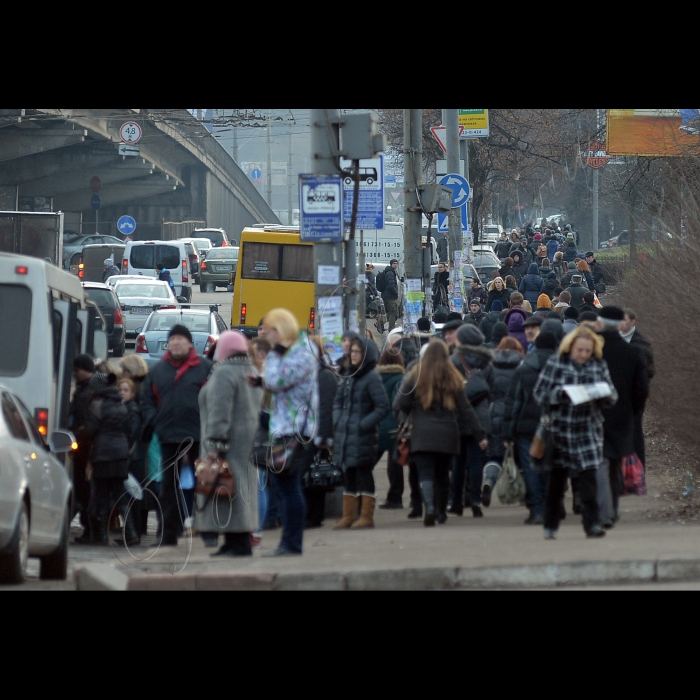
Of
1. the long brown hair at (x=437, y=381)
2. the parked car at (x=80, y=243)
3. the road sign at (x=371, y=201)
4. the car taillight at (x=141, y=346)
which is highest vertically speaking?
the parked car at (x=80, y=243)

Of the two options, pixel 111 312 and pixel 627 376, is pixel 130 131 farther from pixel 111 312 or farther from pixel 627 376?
pixel 627 376

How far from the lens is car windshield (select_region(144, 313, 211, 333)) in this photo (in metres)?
24.0

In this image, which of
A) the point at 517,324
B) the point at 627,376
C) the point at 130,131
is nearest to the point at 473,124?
the point at 517,324

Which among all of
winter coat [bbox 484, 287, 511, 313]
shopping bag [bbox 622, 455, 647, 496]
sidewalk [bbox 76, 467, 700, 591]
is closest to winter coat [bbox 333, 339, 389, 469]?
sidewalk [bbox 76, 467, 700, 591]

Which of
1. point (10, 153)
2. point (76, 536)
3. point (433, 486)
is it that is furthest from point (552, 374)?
point (10, 153)

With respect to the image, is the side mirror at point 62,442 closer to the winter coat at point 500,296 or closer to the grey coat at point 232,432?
the grey coat at point 232,432

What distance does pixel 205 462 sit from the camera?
8.77 metres

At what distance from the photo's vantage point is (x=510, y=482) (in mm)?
10992

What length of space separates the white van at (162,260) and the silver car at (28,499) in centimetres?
3218

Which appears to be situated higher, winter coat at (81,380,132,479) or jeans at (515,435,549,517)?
winter coat at (81,380,132,479)

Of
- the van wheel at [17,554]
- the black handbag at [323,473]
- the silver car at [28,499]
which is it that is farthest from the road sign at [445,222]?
the van wheel at [17,554]

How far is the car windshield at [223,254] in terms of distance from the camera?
48.3 m

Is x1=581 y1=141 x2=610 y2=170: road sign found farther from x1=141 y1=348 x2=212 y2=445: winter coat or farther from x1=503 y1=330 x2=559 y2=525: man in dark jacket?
x1=141 y1=348 x2=212 y2=445: winter coat

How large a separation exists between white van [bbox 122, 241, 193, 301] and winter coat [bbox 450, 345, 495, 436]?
30372mm
